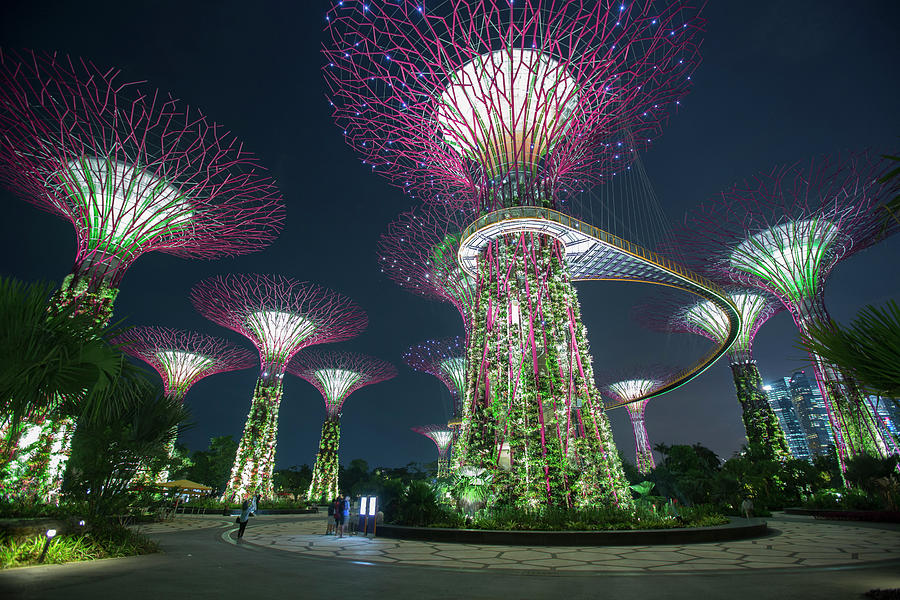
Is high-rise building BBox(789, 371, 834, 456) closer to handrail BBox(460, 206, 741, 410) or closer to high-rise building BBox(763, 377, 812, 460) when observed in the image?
high-rise building BBox(763, 377, 812, 460)

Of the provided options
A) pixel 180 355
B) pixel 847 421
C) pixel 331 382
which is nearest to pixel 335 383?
pixel 331 382

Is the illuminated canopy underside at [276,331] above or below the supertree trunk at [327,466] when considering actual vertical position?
above

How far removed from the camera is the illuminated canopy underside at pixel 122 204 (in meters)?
15.5

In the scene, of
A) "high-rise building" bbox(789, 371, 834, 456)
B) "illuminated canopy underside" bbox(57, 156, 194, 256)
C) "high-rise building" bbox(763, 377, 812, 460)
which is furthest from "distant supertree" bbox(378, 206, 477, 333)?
"high-rise building" bbox(763, 377, 812, 460)

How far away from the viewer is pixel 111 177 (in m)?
15.8

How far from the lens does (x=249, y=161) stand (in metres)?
15.3

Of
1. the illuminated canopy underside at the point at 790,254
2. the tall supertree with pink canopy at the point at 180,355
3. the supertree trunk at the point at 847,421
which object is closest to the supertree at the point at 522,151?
the illuminated canopy underside at the point at 790,254

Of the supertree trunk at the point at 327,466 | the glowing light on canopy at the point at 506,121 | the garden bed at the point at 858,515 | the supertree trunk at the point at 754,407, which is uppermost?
the glowing light on canopy at the point at 506,121

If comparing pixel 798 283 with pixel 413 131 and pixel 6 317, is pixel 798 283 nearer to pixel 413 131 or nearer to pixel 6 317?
pixel 413 131

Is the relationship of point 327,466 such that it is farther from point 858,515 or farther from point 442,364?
point 858,515

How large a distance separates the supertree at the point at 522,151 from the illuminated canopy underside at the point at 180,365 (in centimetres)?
2526

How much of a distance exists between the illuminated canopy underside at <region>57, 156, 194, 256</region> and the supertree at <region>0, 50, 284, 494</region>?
0.04m

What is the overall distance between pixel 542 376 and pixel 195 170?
15.0 meters

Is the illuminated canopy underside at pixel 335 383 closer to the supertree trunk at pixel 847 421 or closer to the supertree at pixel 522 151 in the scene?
the supertree at pixel 522 151
